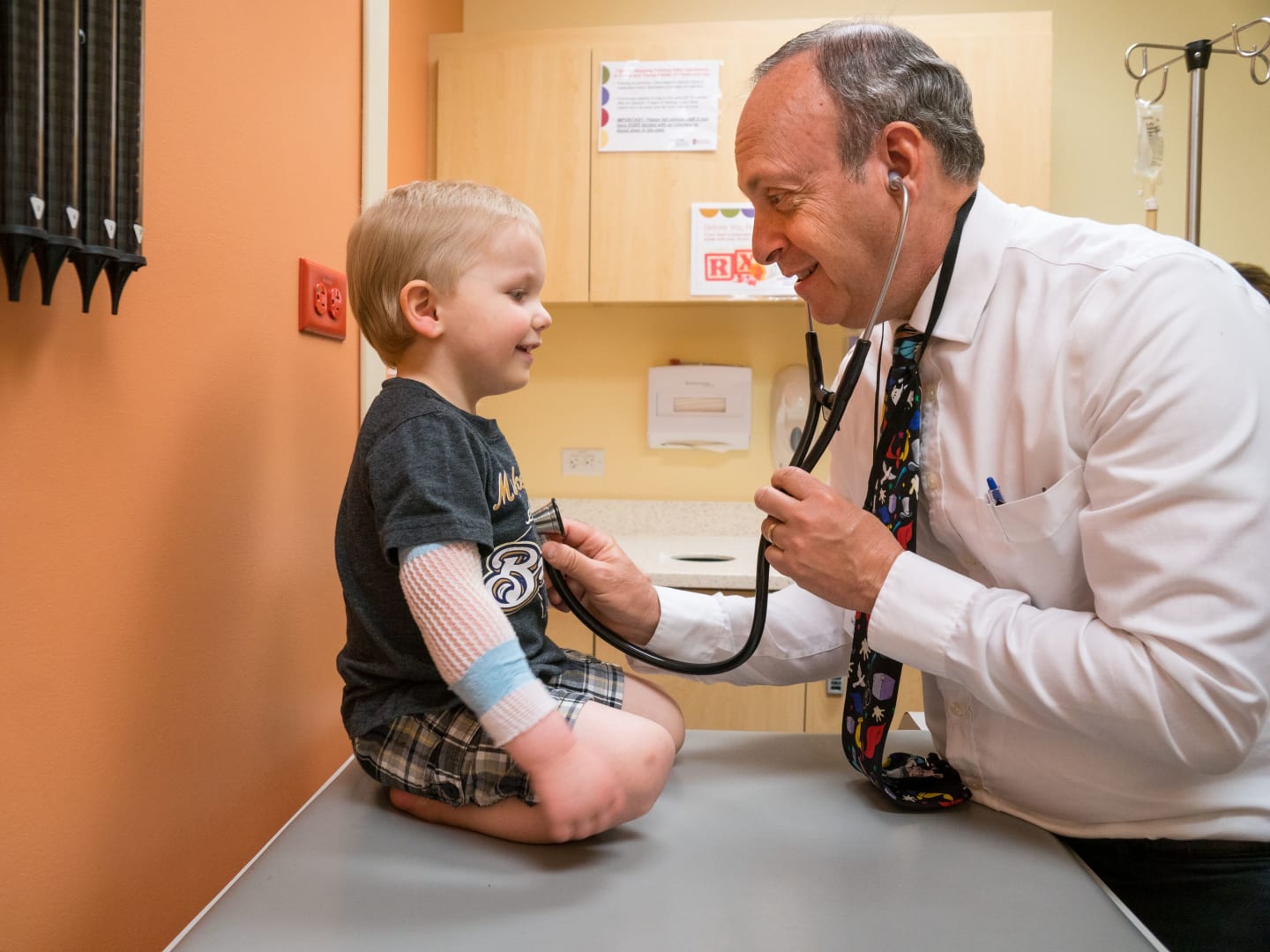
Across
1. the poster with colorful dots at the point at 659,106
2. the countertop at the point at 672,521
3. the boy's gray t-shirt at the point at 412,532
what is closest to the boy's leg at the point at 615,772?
the boy's gray t-shirt at the point at 412,532

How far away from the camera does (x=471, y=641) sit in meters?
0.85

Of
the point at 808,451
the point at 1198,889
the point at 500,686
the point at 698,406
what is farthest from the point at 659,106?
the point at 1198,889

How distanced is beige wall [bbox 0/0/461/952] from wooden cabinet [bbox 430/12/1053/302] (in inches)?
42.8

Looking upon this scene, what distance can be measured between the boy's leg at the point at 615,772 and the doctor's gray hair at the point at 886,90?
0.66 meters

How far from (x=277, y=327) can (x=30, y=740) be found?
61cm

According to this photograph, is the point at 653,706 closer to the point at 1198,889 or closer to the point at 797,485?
the point at 797,485

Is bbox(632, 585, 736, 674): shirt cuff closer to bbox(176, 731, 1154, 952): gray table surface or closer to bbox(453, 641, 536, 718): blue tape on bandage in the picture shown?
bbox(176, 731, 1154, 952): gray table surface

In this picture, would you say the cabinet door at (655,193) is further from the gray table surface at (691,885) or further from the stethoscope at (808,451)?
the gray table surface at (691,885)

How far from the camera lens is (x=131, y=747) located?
3.16 ft

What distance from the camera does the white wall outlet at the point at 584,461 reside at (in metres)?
2.92

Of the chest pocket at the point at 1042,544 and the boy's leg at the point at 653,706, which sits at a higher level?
the chest pocket at the point at 1042,544

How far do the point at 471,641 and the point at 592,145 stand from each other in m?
1.97

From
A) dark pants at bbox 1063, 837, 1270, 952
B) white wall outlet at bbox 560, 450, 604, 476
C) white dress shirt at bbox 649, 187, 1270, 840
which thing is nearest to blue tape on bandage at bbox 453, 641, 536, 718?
white dress shirt at bbox 649, 187, 1270, 840

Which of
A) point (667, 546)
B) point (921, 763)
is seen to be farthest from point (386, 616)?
point (667, 546)
